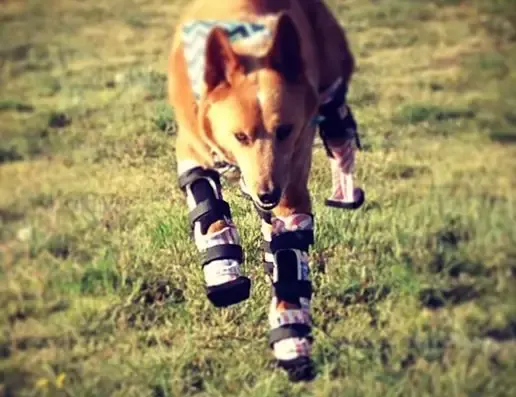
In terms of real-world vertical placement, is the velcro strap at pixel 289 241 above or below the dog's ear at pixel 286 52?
below

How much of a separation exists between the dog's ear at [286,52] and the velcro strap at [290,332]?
0.35 metres

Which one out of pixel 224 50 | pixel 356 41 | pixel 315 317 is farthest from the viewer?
pixel 356 41

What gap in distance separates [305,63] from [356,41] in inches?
17.9

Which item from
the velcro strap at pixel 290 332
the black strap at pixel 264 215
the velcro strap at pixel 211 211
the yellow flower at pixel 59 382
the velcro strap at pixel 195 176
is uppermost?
the velcro strap at pixel 195 176

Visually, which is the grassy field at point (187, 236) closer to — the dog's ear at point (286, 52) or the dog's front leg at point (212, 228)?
the dog's front leg at point (212, 228)

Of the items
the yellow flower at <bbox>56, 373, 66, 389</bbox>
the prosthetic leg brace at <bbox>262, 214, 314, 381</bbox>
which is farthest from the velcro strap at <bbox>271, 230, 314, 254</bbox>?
the yellow flower at <bbox>56, 373, 66, 389</bbox>

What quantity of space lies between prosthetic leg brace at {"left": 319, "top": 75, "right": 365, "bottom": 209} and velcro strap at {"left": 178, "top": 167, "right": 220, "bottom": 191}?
0.16 meters

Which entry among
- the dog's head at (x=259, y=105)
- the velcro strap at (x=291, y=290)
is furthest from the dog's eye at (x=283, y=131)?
the velcro strap at (x=291, y=290)

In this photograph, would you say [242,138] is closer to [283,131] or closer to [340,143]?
[283,131]

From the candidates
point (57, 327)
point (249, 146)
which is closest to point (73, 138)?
point (57, 327)

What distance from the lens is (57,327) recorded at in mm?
1308

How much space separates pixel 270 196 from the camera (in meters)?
1.12

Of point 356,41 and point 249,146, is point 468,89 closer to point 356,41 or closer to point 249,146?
point 356,41

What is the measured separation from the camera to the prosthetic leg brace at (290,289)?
1.23 meters
